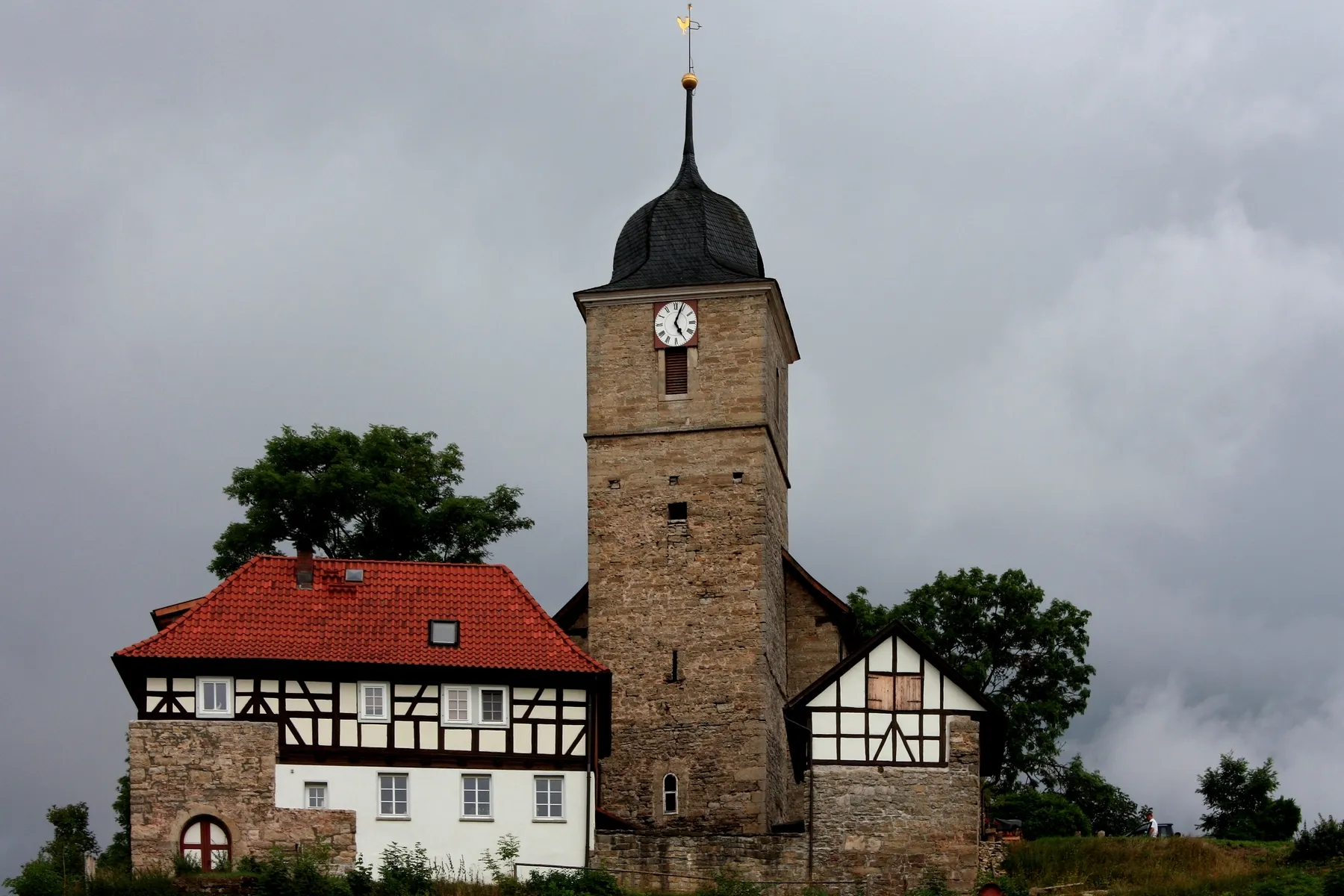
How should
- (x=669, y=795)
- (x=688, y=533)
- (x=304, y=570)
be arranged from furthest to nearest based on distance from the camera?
(x=688, y=533)
(x=669, y=795)
(x=304, y=570)

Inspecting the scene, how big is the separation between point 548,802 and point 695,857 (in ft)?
8.79

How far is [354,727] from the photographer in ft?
141

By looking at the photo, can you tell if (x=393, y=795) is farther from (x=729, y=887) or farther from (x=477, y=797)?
(x=729, y=887)

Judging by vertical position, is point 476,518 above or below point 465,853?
above

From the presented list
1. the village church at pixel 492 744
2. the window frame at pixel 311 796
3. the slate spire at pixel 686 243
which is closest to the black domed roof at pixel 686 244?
the slate spire at pixel 686 243

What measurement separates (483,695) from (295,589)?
393 cm

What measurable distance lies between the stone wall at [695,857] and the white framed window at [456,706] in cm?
306

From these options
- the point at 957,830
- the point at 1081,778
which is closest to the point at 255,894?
the point at 957,830

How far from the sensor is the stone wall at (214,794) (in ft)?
136

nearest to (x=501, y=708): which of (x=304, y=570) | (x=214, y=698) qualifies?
(x=304, y=570)

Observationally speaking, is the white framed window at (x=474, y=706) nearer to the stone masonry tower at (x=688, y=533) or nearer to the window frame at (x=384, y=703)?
the window frame at (x=384, y=703)

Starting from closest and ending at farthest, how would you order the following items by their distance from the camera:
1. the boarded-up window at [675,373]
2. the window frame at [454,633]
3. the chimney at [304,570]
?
the window frame at [454,633] < the chimney at [304,570] < the boarded-up window at [675,373]

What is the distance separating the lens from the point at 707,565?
51031 mm

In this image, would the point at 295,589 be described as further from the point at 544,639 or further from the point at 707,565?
the point at 707,565
